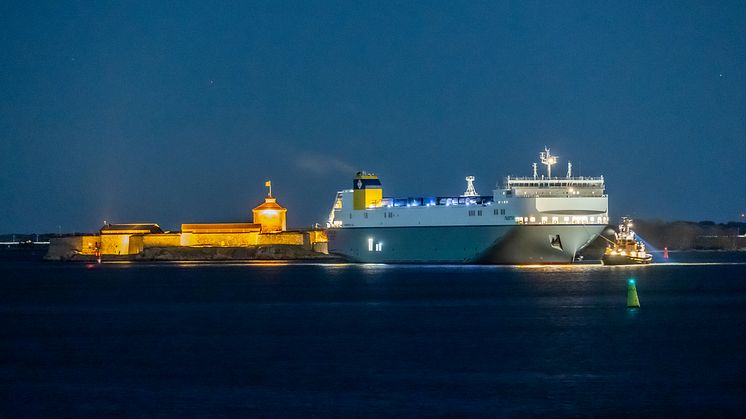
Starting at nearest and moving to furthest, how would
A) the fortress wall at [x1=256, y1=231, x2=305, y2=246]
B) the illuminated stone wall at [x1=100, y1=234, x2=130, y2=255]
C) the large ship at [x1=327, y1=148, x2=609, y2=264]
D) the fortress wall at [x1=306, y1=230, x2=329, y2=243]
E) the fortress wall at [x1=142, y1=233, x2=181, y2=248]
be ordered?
1. the large ship at [x1=327, y1=148, x2=609, y2=264]
2. the fortress wall at [x1=256, y1=231, x2=305, y2=246]
3. the fortress wall at [x1=142, y1=233, x2=181, y2=248]
4. the fortress wall at [x1=306, y1=230, x2=329, y2=243]
5. the illuminated stone wall at [x1=100, y1=234, x2=130, y2=255]

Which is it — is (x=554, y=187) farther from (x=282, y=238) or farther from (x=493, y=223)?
(x=282, y=238)

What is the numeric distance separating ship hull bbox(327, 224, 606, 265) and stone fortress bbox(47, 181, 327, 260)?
897 inches

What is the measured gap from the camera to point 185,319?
32.0 metres

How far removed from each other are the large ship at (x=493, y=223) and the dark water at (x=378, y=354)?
Answer: 16.9 m

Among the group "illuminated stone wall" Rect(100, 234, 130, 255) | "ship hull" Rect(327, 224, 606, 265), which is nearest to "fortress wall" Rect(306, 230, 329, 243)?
"illuminated stone wall" Rect(100, 234, 130, 255)

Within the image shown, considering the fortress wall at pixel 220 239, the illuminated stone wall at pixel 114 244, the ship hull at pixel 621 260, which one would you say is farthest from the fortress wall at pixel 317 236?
the ship hull at pixel 621 260

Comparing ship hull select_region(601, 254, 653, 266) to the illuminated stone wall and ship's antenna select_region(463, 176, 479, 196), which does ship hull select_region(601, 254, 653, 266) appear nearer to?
ship's antenna select_region(463, 176, 479, 196)

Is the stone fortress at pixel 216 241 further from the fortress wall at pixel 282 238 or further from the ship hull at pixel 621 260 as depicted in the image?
the ship hull at pixel 621 260

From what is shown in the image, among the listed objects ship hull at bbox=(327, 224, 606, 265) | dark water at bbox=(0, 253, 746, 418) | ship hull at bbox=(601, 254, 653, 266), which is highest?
ship hull at bbox=(327, 224, 606, 265)

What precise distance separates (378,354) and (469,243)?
40086mm

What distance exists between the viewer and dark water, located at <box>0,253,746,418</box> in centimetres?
1706

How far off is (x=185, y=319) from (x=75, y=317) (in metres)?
3.48

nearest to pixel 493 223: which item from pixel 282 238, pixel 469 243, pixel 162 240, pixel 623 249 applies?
pixel 469 243

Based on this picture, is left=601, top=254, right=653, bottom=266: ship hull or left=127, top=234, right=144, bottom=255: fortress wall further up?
left=127, top=234, right=144, bottom=255: fortress wall
